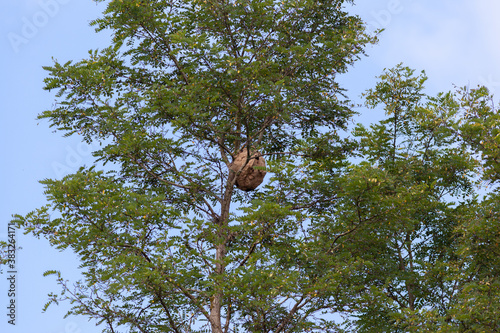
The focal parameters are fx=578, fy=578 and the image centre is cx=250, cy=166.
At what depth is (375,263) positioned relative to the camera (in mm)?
16375

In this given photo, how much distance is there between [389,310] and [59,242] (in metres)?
8.97

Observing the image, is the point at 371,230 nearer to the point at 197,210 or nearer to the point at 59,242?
the point at 197,210

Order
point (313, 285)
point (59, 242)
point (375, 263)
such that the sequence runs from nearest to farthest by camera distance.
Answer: point (313, 285)
point (59, 242)
point (375, 263)

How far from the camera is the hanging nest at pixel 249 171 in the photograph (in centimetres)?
1673

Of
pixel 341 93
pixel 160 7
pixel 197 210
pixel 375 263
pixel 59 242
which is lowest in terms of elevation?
pixel 375 263

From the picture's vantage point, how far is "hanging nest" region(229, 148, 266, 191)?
54.9ft

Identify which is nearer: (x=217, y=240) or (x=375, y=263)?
(x=217, y=240)

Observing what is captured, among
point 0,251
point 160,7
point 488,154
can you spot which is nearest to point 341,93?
point 488,154

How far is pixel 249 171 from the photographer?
1672cm

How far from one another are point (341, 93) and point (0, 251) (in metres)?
10.8

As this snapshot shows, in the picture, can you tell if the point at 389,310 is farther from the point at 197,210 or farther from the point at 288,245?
the point at 197,210

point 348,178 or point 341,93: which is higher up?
point 341,93

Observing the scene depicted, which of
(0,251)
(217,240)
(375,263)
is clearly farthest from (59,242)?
(375,263)

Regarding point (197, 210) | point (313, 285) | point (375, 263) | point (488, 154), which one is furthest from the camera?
point (197, 210)
